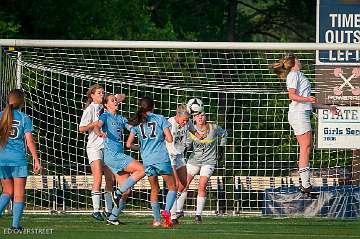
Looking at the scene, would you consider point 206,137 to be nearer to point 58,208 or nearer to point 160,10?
point 58,208

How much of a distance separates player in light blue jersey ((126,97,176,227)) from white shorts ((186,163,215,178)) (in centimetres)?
217

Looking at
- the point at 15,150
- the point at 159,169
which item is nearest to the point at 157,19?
the point at 159,169

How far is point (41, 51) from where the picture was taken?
1039 inches


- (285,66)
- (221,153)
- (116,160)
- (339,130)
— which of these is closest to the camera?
(285,66)

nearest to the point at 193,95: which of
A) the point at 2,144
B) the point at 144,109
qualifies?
the point at 144,109

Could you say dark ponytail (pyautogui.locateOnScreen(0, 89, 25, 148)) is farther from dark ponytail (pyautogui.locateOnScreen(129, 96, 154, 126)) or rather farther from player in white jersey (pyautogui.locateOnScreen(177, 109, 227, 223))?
player in white jersey (pyautogui.locateOnScreen(177, 109, 227, 223))

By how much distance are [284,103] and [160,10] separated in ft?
74.8

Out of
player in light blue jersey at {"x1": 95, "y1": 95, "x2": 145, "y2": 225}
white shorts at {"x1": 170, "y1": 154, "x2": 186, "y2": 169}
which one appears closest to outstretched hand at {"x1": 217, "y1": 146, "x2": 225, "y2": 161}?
white shorts at {"x1": 170, "y1": 154, "x2": 186, "y2": 169}

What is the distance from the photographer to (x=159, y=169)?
71.7ft

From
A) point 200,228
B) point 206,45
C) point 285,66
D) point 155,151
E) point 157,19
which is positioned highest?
point 157,19

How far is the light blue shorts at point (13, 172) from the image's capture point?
796 inches

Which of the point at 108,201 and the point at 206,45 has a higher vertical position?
the point at 206,45

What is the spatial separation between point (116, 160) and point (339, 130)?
482cm

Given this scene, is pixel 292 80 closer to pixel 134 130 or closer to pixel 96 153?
pixel 134 130
